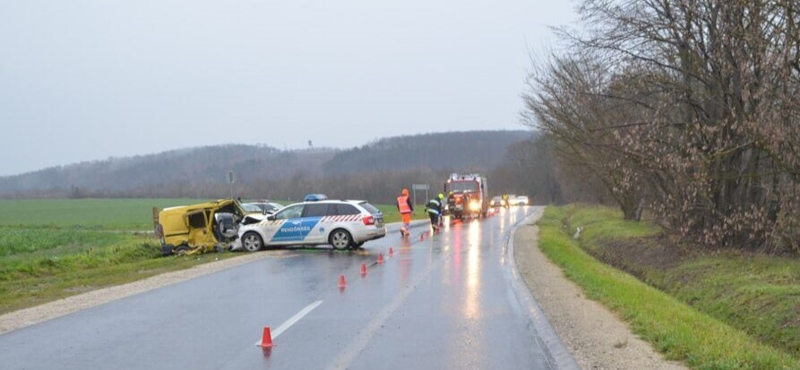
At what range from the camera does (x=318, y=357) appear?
28.7 feet

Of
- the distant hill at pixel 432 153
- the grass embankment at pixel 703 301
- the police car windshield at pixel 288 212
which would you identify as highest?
the distant hill at pixel 432 153

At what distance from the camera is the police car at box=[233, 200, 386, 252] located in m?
24.4

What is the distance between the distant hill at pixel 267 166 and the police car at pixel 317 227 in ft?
283

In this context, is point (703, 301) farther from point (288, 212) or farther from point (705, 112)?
point (288, 212)

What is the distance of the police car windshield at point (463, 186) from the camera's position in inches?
2092

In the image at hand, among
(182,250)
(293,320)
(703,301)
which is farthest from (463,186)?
(293,320)

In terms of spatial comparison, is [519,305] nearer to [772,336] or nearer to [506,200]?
[772,336]

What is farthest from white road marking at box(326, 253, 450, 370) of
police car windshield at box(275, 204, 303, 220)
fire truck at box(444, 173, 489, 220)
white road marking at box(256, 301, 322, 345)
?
fire truck at box(444, 173, 489, 220)

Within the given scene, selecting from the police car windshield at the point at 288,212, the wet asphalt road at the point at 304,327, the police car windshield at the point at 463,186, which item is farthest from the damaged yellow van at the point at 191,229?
the police car windshield at the point at 463,186

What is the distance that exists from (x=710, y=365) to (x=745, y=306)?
27.9 feet

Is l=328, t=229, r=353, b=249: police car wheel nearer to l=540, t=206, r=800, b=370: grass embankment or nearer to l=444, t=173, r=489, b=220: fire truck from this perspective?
l=540, t=206, r=800, b=370: grass embankment

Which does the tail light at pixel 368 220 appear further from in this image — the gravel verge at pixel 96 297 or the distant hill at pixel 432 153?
the distant hill at pixel 432 153

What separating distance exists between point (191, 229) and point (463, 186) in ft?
99.4

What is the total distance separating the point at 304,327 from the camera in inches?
421
